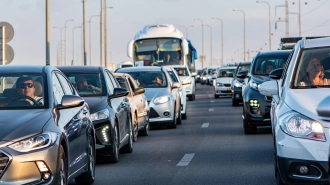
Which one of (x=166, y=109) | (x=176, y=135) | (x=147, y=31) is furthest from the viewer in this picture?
(x=147, y=31)

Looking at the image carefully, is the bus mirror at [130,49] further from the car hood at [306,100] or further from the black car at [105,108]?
the car hood at [306,100]

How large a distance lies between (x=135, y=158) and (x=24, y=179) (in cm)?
633

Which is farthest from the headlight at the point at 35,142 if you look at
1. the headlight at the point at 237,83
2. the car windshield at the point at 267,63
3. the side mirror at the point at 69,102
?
the headlight at the point at 237,83

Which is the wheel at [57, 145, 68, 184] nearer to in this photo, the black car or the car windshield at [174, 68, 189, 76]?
the black car

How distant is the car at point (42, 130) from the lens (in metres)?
8.04

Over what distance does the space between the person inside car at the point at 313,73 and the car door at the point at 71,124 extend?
2.45m

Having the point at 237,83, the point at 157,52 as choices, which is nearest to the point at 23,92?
the point at 237,83

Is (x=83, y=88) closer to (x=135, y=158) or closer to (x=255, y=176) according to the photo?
(x=135, y=158)

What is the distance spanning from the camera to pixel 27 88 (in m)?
9.73

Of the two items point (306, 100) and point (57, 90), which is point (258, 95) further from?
point (306, 100)

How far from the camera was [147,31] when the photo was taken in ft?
146

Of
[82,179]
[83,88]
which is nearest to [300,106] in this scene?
[82,179]

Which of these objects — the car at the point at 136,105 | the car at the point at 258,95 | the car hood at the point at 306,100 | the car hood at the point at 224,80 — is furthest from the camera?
the car hood at the point at 224,80

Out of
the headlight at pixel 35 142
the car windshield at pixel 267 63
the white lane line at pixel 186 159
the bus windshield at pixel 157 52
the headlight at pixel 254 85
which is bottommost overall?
the white lane line at pixel 186 159
